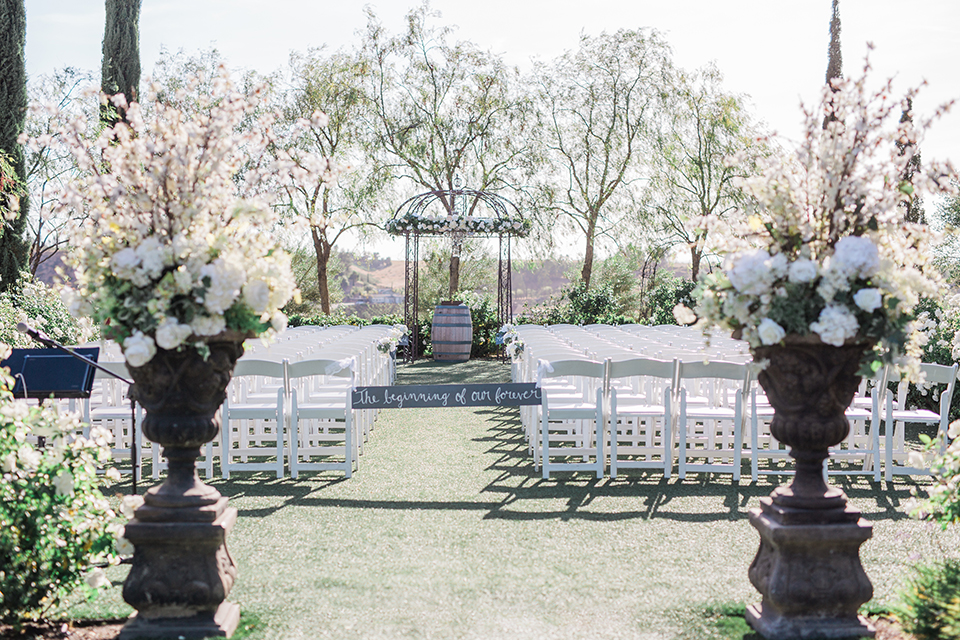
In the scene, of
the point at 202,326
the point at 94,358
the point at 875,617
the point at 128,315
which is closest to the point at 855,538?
the point at 875,617

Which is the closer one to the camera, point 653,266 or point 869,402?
point 869,402

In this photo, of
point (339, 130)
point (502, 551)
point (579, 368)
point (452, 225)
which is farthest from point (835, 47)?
point (502, 551)

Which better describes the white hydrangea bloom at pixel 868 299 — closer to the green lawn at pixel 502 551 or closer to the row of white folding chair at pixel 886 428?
the green lawn at pixel 502 551

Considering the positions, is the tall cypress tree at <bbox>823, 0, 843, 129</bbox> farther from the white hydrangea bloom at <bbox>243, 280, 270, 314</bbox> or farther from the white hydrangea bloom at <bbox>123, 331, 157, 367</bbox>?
the white hydrangea bloom at <bbox>123, 331, 157, 367</bbox>

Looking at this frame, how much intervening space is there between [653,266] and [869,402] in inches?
751

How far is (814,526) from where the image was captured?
2.97 m

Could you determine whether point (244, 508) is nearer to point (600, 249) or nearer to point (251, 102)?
point (251, 102)

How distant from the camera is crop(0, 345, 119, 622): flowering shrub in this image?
2875 mm

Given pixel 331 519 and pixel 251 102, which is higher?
pixel 251 102

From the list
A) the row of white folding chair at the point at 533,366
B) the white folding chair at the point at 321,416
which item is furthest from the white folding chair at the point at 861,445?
the white folding chair at the point at 321,416

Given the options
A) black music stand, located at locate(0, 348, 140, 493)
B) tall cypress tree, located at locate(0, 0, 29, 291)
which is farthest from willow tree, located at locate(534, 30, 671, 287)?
black music stand, located at locate(0, 348, 140, 493)

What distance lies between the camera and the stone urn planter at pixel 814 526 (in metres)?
2.95

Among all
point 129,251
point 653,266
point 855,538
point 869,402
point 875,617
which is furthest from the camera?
point 653,266

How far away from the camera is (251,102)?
10.1ft
